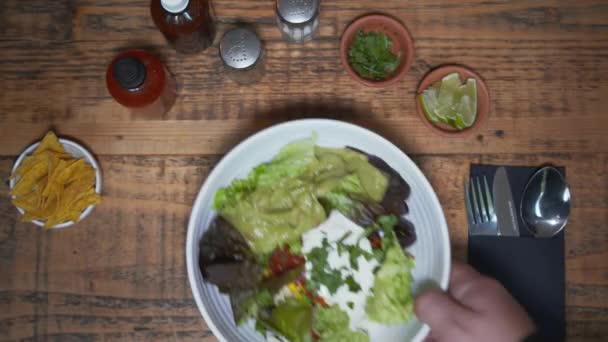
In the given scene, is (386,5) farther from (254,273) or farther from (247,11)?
(254,273)

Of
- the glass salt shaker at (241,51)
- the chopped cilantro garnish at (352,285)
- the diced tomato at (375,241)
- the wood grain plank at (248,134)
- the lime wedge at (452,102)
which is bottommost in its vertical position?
the chopped cilantro garnish at (352,285)

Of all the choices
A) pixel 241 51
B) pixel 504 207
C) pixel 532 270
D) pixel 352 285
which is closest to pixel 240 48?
pixel 241 51

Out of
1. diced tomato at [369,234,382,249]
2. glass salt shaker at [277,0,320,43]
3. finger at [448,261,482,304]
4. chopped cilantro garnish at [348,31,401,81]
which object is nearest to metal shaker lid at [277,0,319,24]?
glass salt shaker at [277,0,320,43]

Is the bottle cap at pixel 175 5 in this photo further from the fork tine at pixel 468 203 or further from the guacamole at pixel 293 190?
the fork tine at pixel 468 203

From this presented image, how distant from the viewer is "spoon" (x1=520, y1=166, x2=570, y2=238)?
3.22 ft

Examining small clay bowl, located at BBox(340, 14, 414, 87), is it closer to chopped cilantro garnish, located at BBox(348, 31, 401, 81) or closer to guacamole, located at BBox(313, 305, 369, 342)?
chopped cilantro garnish, located at BBox(348, 31, 401, 81)

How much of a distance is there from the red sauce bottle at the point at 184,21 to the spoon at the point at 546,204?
2.26ft

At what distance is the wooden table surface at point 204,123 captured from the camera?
1.00 metres

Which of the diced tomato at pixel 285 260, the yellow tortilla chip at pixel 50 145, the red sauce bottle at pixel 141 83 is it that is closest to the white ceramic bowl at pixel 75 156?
the yellow tortilla chip at pixel 50 145

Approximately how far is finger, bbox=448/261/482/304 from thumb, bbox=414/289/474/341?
0.03m

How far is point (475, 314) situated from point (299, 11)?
613mm

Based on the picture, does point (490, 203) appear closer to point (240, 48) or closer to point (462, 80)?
point (462, 80)

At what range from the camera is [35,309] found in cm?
100

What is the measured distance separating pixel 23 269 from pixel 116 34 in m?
0.50
